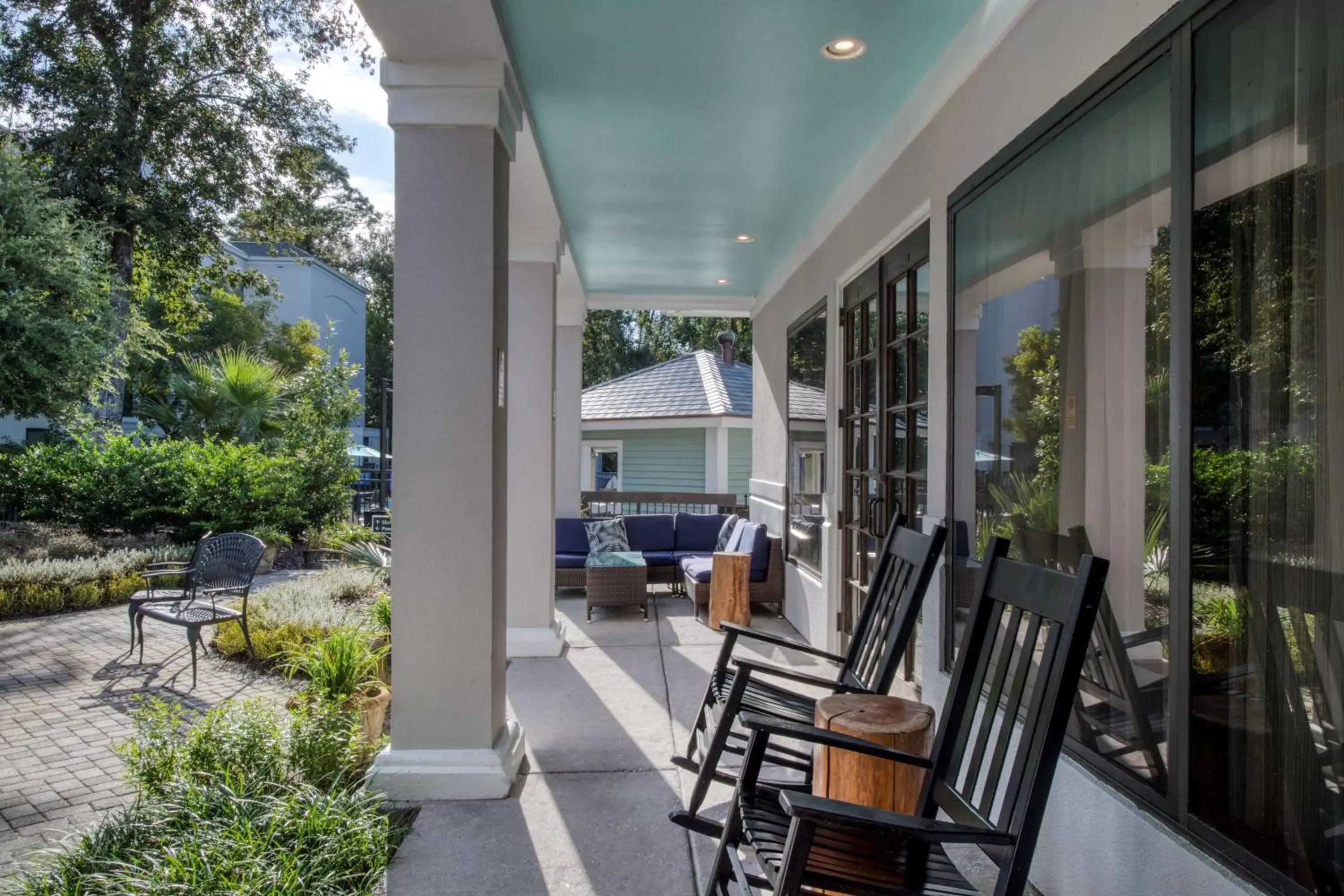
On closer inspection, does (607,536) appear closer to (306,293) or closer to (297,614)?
(297,614)

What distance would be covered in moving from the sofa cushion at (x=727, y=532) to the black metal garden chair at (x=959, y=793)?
5053 mm

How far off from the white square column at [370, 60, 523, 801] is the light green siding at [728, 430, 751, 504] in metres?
8.95

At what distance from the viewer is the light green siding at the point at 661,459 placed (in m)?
12.3

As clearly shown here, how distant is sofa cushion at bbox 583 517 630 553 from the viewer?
775 cm

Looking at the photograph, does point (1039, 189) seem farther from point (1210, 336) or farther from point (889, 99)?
point (889, 99)

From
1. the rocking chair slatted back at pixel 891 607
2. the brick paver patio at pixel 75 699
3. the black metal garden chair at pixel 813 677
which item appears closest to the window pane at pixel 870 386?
the rocking chair slatted back at pixel 891 607

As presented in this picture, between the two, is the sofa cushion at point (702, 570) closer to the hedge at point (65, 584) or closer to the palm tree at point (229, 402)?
the hedge at point (65, 584)

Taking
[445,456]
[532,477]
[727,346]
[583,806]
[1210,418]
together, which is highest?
[727,346]

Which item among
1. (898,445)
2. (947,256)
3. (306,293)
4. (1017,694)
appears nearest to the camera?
(1017,694)

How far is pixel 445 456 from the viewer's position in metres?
3.15

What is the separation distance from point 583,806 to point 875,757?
1.38 metres

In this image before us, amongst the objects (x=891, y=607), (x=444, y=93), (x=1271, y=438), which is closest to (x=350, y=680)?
(x=891, y=607)

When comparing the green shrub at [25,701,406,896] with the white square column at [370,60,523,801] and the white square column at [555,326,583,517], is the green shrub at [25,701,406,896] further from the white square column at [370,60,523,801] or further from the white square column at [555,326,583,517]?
the white square column at [555,326,583,517]

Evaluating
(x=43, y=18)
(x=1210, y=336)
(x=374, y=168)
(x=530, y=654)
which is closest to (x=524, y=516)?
(x=530, y=654)
